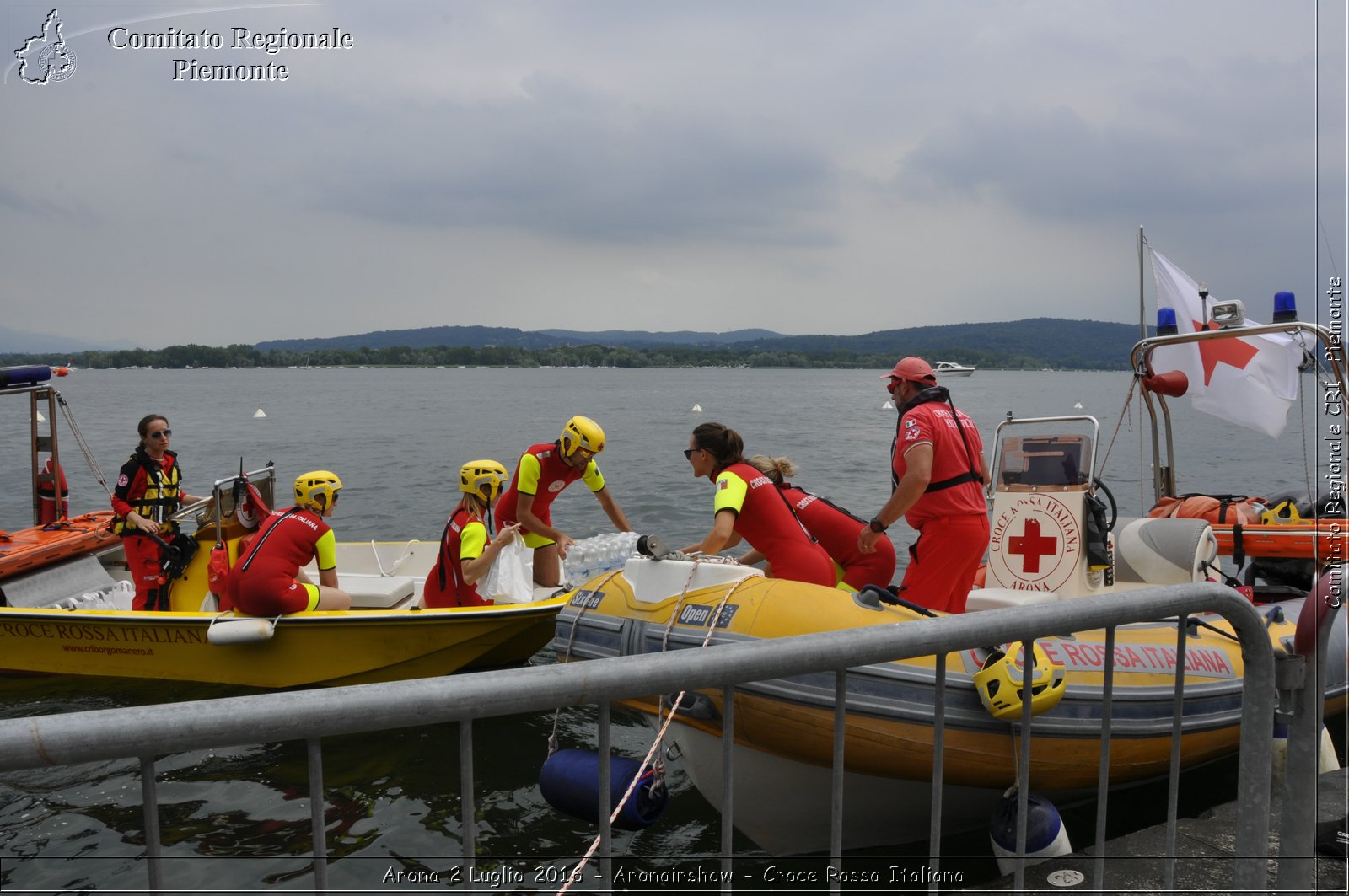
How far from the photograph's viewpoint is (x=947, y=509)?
5.16 meters

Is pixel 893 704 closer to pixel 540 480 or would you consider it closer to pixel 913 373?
pixel 913 373

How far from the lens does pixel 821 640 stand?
71.5 inches

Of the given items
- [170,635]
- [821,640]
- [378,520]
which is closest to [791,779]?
[821,640]

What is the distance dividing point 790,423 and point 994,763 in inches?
1526

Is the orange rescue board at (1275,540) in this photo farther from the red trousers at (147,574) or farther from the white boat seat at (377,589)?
the red trousers at (147,574)

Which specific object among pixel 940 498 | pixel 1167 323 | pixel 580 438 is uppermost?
pixel 1167 323

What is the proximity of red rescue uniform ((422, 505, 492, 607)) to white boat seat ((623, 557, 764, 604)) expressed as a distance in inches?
94.8

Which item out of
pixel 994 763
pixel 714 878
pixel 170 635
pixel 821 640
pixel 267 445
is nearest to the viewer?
pixel 821 640

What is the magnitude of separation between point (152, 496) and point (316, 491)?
2.41 metres

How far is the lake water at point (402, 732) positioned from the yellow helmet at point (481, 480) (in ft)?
5.35

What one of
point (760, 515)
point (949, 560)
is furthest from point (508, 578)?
point (949, 560)

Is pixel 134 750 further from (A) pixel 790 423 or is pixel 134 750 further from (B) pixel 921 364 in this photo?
(A) pixel 790 423

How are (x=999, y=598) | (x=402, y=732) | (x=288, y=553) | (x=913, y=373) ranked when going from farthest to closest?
(x=402, y=732) < (x=288, y=553) < (x=999, y=598) < (x=913, y=373)

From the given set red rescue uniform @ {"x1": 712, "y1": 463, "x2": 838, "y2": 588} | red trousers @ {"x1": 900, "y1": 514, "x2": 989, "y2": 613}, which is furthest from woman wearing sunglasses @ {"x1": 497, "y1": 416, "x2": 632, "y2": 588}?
red trousers @ {"x1": 900, "y1": 514, "x2": 989, "y2": 613}
